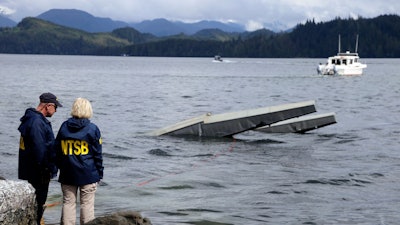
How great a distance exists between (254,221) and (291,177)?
16.3 ft

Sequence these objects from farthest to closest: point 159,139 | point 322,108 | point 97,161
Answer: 1. point 322,108
2. point 159,139
3. point 97,161

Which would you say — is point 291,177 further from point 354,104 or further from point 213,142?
point 354,104

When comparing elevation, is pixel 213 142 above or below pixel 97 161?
below

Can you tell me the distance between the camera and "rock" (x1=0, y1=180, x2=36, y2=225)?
24.6 ft


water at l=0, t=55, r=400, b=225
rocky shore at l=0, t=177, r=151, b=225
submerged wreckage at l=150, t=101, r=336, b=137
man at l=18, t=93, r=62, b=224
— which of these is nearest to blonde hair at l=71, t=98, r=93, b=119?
man at l=18, t=93, r=62, b=224

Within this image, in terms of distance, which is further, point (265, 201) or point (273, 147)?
point (273, 147)

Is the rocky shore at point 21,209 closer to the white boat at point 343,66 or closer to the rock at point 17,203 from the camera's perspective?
the rock at point 17,203

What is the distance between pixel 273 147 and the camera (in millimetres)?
22516

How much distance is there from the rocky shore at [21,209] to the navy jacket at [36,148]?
13.3 inches

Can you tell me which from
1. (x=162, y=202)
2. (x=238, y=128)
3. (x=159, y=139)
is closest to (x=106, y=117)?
(x=159, y=139)

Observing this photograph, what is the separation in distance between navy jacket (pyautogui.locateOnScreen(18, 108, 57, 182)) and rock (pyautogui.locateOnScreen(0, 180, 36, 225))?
34 cm

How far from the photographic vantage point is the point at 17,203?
7.74 metres

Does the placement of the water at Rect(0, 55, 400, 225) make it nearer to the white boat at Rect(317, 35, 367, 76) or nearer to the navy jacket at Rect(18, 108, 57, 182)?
the navy jacket at Rect(18, 108, 57, 182)

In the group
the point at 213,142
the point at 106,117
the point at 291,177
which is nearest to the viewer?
the point at 291,177
